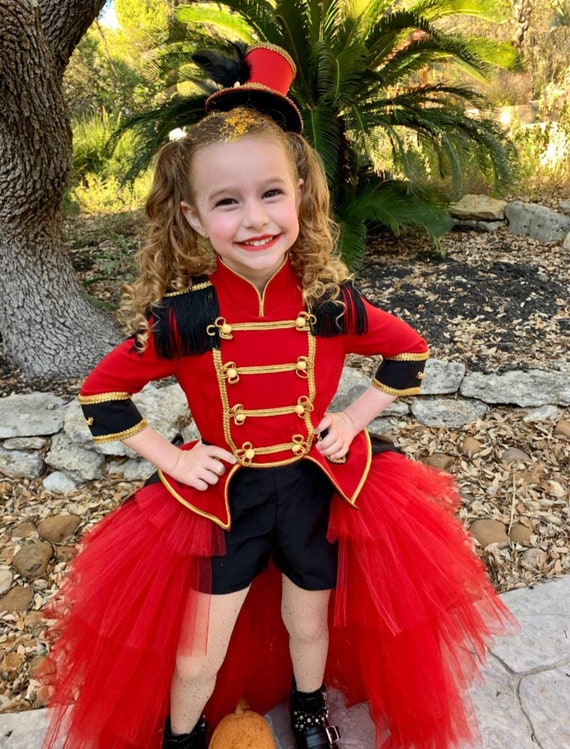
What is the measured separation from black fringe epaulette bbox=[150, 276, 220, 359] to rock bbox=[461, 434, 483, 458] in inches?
72.3

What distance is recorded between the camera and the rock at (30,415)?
8.95 ft

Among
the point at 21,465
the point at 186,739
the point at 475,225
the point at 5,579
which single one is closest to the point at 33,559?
the point at 5,579

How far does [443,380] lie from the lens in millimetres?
2939

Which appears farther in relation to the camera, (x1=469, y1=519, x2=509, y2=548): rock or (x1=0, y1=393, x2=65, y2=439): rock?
(x1=0, y1=393, x2=65, y2=439): rock

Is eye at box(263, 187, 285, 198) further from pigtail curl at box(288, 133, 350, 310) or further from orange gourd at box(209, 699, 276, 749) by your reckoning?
orange gourd at box(209, 699, 276, 749)

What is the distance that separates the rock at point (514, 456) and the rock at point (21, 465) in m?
2.15

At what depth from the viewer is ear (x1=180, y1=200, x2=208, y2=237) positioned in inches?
51.5

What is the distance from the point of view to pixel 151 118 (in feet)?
13.8

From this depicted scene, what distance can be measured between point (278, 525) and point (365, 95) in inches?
154

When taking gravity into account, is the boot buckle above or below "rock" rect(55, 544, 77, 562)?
above

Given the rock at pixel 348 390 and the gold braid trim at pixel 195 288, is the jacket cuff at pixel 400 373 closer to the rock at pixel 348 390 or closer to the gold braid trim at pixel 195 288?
the gold braid trim at pixel 195 288

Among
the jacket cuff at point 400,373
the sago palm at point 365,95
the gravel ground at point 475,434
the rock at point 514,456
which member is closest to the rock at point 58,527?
the gravel ground at point 475,434

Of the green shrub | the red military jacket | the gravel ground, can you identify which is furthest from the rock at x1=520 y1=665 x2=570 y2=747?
the green shrub

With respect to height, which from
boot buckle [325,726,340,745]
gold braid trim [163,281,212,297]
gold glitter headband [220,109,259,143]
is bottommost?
boot buckle [325,726,340,745]
